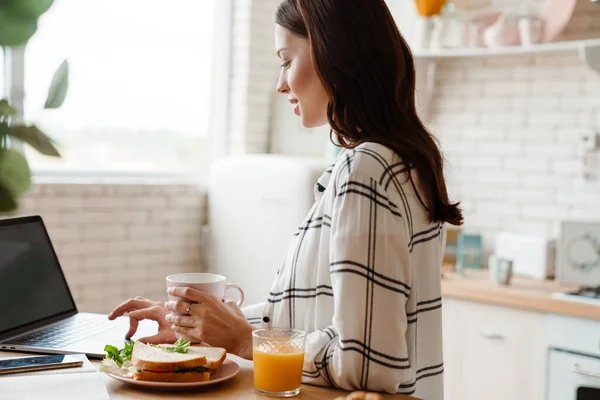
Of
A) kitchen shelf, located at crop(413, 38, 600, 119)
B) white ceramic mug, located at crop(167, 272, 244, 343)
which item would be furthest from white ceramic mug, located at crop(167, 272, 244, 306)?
kitchen shelf, located at crop(413, 38, 600, 119)

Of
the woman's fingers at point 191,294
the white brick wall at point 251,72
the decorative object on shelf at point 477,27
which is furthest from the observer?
the white brick wall at point 251,72

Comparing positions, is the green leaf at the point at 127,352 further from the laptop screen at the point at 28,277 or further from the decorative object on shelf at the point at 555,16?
the decorative object on shelf at the point at 555,16

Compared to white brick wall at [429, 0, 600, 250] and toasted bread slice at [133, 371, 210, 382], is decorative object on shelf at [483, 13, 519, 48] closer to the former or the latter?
white brick wall at [429, 0, 600, 250]

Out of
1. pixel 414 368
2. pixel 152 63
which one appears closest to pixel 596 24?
pixel 152 63

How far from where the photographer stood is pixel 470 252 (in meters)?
3.63

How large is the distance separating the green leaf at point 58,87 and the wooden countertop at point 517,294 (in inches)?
107

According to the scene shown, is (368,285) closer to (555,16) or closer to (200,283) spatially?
(200,283)

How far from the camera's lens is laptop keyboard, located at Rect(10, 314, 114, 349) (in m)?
1.51

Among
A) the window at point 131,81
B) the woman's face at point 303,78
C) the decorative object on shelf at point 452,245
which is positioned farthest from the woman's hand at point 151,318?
the decorative object on shelf at point 452,245

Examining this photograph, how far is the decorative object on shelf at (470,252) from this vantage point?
3.63 metres

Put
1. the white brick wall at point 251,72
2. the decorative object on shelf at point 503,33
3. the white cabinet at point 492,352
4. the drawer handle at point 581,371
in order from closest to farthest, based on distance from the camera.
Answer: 1. the drawer handle at point 581,371
2. the white cabinet at point 492,352
3. the decorative object on shelf at point 503,33
4. the white brick wall at point 251,72

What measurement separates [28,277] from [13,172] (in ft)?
4.50

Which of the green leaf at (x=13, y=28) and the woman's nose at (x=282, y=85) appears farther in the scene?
the woman's nose at (x=282, y=85)

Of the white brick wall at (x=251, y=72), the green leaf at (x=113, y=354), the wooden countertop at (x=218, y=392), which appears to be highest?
the white brick wall at (x=251, y=72)
